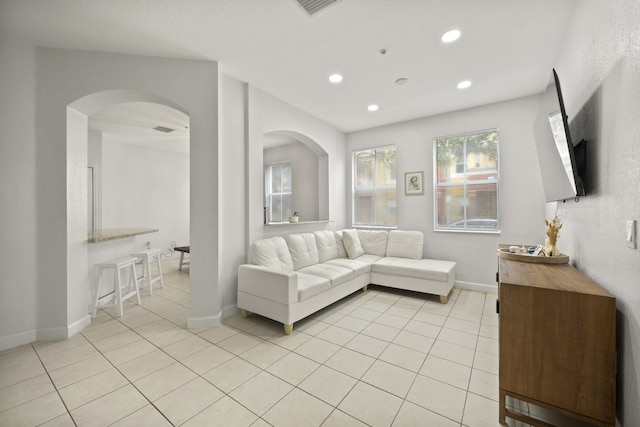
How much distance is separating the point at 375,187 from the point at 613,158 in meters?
3.87

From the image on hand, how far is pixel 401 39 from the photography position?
2.50m

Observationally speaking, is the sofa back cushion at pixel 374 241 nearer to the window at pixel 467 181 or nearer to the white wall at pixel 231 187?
the window at pixel 467 181

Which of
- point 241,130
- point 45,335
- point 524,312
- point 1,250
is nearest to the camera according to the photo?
point 524,312

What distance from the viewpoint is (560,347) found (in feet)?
4.56

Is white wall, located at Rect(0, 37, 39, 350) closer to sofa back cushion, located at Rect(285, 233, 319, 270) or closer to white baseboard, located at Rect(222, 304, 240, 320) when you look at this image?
white baseboard, located at Rect(222, 304, 240, 320)

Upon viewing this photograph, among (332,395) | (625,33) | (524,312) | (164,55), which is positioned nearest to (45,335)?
(332,395)

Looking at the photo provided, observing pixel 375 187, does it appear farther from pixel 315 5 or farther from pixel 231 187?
pixel 315 5

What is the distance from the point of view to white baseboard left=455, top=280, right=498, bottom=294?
3.97 metres

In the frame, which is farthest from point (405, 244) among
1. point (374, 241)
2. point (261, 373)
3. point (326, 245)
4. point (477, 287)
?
point (261, 373)

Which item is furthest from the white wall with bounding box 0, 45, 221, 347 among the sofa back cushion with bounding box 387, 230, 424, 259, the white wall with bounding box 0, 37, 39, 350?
the sofa back cushion with bounding box 387, 230, 424, 259

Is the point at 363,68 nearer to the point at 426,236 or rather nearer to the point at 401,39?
the point at 401,39

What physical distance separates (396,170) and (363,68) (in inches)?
89.2

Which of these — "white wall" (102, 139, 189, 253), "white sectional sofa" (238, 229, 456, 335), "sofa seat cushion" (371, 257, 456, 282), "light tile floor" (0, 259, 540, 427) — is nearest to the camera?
"light tile floor" (0, 259, 540, 427)

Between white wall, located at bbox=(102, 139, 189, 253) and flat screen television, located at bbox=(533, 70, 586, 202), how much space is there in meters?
7.58
